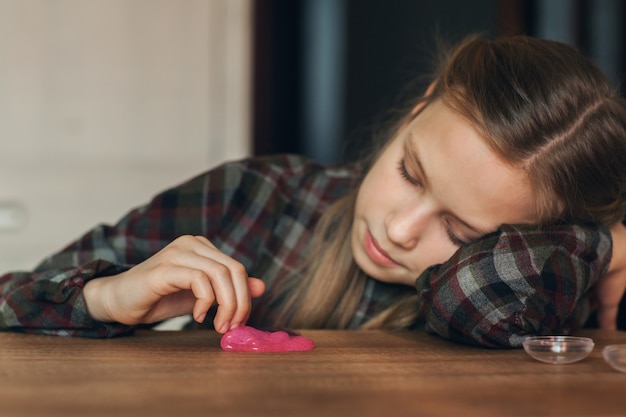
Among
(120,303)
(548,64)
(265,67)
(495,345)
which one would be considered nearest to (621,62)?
(265,67)

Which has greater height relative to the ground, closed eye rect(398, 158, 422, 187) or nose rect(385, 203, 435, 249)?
closed eye rect(398, 158, 422, 187)

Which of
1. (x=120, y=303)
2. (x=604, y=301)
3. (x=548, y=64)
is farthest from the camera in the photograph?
(x=604, y=301)

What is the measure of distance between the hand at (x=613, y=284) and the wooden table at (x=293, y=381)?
299 millimetres

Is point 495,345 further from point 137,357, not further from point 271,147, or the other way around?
point 271,147

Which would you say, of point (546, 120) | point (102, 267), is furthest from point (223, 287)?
point (546, 120)

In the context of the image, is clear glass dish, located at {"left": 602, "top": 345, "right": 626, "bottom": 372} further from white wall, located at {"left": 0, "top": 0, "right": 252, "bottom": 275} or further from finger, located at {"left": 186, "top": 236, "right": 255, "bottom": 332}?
white wall, located at {"left": 0, "top": 0, "right": 252, "bottom": 275}

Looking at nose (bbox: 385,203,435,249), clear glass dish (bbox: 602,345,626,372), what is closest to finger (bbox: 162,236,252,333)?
nose (bbox: 385,203,435,249)

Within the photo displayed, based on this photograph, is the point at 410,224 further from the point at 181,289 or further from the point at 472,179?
the point at 181,289

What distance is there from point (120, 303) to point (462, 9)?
205 cm

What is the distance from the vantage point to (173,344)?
825 mm

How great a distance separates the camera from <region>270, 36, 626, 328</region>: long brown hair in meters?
0.98

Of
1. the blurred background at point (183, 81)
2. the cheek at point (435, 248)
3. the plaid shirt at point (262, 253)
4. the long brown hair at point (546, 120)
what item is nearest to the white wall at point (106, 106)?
the blurred background at point (183, 81)

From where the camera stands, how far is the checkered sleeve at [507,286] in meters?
0.92

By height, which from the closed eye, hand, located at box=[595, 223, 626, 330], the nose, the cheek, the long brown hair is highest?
the long brown hair
